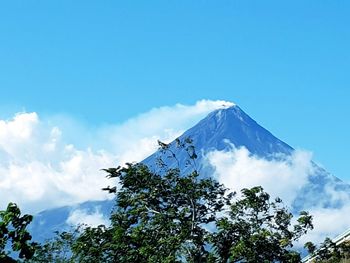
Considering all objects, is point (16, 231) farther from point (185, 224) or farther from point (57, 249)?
point (57, 249)

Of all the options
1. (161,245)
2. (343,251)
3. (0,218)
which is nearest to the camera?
(0,218)

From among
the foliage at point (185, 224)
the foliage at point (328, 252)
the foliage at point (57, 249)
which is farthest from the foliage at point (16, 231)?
the foliage at point (57, 249)

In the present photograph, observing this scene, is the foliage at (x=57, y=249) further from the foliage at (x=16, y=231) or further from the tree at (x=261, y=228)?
the foliage at (x=16, y=231)

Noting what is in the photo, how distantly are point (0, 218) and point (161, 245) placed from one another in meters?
12.9

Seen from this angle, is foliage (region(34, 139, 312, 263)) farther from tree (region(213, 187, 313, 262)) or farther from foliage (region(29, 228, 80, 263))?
foliage (region(29, 228, 80, 263))

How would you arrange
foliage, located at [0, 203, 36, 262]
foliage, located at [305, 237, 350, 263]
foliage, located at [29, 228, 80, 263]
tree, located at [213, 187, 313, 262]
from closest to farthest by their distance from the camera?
foliage, located at [0, 203, 36, 262], tree, located at [213, 187, 313, 262], foliage, located at [305, 237, 350, 263], foliage, located at [29, 228, 80, 263]

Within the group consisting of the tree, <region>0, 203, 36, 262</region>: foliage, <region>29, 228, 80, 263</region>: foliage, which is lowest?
<region>0, 203, 36, 262</region>: foliage

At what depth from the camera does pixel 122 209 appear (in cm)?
3244

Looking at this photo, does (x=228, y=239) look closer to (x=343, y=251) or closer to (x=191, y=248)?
(x=191, y=248)

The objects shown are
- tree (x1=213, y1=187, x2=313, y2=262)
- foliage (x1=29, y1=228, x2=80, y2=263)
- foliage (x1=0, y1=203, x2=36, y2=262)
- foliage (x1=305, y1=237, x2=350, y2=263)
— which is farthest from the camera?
foliage (x1=29, y1=228, x2=80, y2=263)

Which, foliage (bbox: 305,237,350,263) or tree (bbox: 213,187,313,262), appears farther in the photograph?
foliage (bbox: 305,237,350,263)

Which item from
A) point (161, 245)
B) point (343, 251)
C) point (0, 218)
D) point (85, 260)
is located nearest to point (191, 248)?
point (161, 245)

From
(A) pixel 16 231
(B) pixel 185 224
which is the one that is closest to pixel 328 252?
(B) pixel 185 224

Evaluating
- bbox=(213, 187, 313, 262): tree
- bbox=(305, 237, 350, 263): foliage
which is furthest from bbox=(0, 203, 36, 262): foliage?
bbox=(305, 237, 350, 263): foliage
